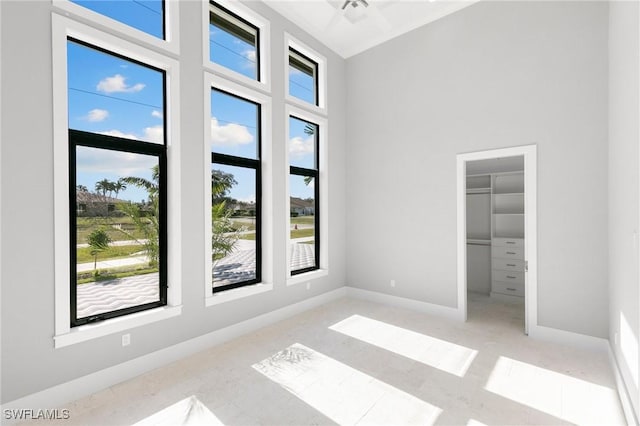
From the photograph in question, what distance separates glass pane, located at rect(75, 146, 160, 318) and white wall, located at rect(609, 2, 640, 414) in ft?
12.6

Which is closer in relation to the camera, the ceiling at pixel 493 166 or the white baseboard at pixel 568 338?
the white baseboard at pixel 568 338

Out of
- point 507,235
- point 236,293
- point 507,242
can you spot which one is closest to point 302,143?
point 236,293

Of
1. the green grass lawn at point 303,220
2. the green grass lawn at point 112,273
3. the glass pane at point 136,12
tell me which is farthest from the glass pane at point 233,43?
the green grass lawn at point 112,273

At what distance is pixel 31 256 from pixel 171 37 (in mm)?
2287

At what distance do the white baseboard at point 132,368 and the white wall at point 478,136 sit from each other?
85.1 inches

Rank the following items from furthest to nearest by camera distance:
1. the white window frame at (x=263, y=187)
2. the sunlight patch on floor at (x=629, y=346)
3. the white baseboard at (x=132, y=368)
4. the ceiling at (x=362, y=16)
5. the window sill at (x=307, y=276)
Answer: the window sill at (x=307, y=276) → the ceiling at (x=362, y=16) → the white window frame at (x=263, y=187) → the white baseboard at (x=132, y=368) → the sunlight patch on floor at (x=629, y=346)

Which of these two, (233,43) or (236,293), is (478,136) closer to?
(233,43)

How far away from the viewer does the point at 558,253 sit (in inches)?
133

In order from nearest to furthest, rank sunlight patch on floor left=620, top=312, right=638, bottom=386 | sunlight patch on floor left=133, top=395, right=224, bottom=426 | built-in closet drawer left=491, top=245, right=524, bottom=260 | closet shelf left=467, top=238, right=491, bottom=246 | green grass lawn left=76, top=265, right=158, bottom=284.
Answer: sunlight patch on floor left=620, top=312, right=638, bottom=386 < sunlight patch on floor left=133, top=395, right=224, bottom=426 < green grass lawn left=76, top=265, right=158, bottom=284 < built-in closet drawer left=491, top=245, right=524, bottom=260 < closet shelf left=467, top=238, right=491, bottom=246

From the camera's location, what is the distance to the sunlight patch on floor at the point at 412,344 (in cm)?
293

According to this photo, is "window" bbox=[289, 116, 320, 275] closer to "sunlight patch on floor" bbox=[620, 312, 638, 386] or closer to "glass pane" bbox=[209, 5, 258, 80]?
"glass pane" bbox=[209, 5, 258, 80]

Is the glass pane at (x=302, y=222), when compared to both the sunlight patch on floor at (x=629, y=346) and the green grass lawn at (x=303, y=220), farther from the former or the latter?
the sunlight patch on floor at (x=629, y=346)

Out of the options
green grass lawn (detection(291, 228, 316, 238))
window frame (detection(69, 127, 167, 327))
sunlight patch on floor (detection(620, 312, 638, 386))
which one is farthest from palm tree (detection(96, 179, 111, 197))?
sunlight patch on floor (detection(620, 312, 638, 386))

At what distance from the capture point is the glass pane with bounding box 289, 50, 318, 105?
178 inches
